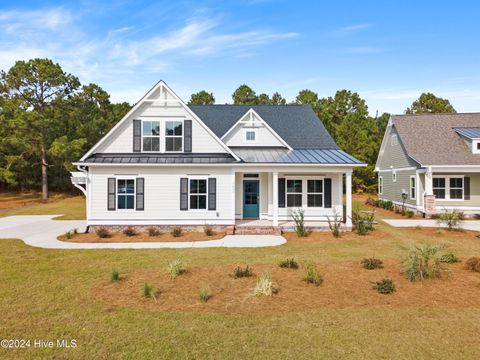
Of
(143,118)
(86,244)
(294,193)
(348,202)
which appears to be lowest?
(86,244)

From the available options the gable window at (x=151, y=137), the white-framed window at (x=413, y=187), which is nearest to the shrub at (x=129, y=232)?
the gable window at (x=151, y=137)

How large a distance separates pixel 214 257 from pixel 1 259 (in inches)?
286

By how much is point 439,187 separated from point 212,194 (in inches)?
639

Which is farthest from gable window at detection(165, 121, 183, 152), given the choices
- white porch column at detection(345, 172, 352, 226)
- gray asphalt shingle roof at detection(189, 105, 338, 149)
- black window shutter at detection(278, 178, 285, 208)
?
white porch column at detection(345, 172, 352, 226)

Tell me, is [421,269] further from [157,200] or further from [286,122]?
[286,122]

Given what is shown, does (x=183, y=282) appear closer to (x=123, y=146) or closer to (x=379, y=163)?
(x=123, y=146)

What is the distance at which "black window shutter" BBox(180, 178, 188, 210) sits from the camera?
1585 cm

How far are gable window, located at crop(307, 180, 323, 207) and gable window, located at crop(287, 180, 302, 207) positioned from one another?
0.49 meters

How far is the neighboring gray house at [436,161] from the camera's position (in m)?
20.9

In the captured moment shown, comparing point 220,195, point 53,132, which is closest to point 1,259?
point 220,195

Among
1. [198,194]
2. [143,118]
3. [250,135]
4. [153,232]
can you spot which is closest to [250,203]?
[198,194]

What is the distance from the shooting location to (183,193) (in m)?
15.9

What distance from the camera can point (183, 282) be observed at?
836 centimetres

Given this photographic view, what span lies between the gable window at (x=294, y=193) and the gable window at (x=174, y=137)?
248 inches
